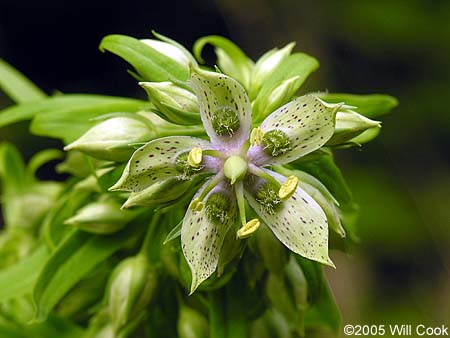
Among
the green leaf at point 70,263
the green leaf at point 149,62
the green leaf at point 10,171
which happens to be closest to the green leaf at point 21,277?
the green leaf at point 70,263

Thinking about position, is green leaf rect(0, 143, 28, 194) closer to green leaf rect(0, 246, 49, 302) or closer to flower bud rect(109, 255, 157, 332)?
green leaf rect(0, 246, 49, 302)

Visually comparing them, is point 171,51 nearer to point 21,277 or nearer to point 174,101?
point 174,101

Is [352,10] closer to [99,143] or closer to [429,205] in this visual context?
[429,205]

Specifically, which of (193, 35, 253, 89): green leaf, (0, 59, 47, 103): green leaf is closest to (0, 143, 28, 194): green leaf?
(0, 59, 47, 103): green leaf

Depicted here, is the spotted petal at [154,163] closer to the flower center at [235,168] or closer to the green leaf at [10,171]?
the flower center at [235,168]

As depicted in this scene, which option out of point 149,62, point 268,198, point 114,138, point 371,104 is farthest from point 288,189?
point 371,104
